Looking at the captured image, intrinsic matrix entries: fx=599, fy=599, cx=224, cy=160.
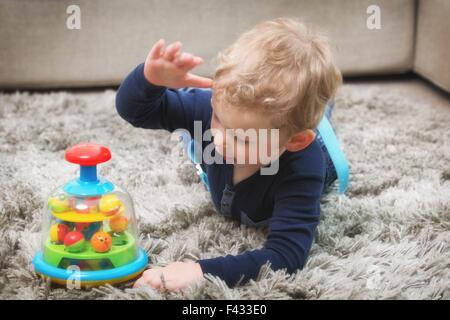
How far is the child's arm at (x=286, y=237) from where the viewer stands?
749 millimetres

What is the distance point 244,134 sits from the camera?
2.60 ft

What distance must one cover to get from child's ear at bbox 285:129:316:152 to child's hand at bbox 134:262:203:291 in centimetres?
23

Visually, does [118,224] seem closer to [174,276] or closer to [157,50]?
[174,276]

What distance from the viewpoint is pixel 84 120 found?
143cm

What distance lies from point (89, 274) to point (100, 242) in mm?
40

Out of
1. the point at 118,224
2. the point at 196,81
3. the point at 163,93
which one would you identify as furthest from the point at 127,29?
the point at 118,224

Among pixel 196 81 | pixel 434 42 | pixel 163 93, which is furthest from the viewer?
pixel 434 42

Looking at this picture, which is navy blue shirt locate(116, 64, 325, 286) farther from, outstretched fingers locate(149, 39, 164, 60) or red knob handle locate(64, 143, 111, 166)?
red knob handle locate(64, 143, 111, 166)

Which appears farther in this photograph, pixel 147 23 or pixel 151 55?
pixel 147 23

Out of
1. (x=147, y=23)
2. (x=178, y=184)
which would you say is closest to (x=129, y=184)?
(x=178, y=184)

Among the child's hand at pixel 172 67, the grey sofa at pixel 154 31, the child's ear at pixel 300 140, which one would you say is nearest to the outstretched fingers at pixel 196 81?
the child's hand at pixel 172 67

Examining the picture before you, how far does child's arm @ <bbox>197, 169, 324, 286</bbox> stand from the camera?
2.46 ft
